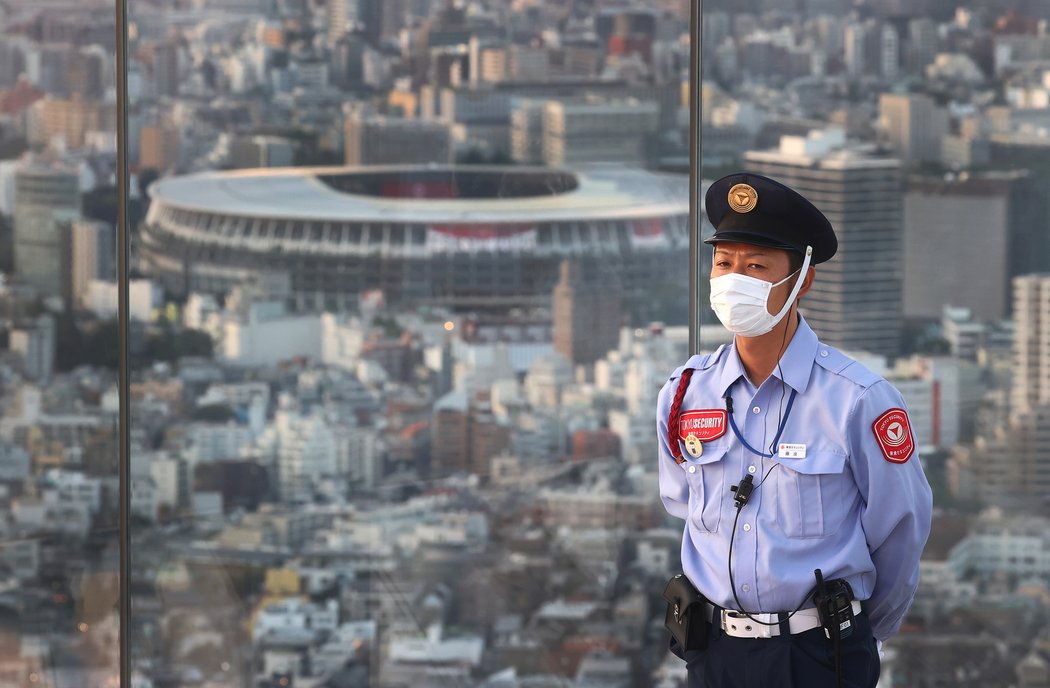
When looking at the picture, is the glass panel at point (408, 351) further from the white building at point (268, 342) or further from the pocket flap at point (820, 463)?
the pocket flap at point (820, 463)

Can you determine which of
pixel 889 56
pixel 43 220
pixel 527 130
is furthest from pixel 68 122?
pixel 889 56

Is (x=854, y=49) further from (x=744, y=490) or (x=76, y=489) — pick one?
(x=744, y=490)

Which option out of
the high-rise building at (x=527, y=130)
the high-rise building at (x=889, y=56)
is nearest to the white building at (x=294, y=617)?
the high-rise building at (x=527, y=130)

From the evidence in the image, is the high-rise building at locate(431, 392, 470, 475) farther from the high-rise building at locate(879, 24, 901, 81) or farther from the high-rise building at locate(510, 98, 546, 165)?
the high-rise building at locate(879, 24, 901, 81)

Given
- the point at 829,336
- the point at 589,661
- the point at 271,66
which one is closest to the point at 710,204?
the point at 829,336

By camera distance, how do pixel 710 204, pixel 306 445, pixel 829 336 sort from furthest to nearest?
pixel 306 445
pixel 829 336
pixel 710 204

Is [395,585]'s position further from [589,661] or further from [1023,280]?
[1023,280]

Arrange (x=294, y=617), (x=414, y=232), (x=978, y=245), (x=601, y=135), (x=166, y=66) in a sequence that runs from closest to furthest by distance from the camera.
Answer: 1. (x=978, y=245)
2. (x=294, y=617)
3. (x=414, y=232)
4. (x=601, y=135)
5. (x=166, y=66)
